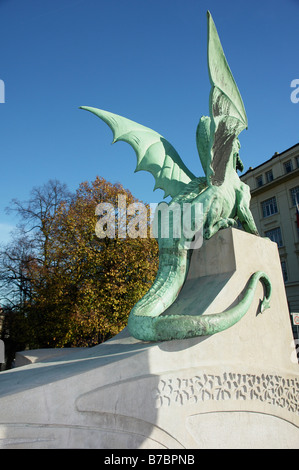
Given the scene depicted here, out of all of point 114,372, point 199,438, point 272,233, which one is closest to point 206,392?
point 199,438

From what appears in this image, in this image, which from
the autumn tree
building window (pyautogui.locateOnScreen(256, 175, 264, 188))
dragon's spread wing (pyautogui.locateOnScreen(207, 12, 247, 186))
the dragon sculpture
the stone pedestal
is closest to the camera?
the stone pedestal

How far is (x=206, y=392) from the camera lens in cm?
348

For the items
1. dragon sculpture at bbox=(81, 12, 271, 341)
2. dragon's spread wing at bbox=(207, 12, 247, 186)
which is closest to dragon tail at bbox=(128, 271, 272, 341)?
dragon sculpture at bbox=(81, 12, 271, 341)

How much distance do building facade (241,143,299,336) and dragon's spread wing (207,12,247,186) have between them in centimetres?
1625

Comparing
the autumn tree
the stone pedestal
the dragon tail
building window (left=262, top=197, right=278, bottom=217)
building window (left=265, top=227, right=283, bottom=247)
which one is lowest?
the stone pedestal

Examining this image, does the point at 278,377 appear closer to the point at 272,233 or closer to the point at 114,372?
the point at 114,372

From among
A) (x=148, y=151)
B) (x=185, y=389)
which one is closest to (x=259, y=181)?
(x=148, y=151)

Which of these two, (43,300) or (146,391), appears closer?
(146,391)

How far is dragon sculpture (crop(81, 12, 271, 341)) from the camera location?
11.7 feet

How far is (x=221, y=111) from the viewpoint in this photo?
5.41 meters

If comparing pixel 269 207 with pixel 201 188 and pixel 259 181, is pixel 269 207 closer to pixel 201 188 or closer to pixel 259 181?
pixel 259 181

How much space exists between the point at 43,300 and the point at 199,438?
385 inches

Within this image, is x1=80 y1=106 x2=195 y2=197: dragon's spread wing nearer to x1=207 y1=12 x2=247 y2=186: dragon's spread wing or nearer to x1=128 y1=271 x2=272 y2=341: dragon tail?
x1=207 y1=12 x2=247 y2=186: dragon's spread wing

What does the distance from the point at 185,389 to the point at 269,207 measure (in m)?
22.3
